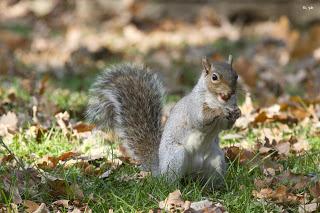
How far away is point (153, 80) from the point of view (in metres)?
3.58

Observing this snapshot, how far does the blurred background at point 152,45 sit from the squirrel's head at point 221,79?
4.66ft

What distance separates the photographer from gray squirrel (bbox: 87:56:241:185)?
9.66 feet

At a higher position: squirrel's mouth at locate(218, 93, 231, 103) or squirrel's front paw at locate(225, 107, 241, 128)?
squirrel's mouth at locate(218, 93, 231, 103)

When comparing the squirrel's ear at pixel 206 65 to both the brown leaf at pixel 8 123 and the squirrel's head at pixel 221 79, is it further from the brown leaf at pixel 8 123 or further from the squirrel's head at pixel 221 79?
the brown leaf at pixel 8 123

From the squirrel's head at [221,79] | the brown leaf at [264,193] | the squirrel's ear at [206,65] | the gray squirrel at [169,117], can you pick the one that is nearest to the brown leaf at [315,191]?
the brown leaf at [264,193]

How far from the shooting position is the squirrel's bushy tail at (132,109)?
3.45 metres

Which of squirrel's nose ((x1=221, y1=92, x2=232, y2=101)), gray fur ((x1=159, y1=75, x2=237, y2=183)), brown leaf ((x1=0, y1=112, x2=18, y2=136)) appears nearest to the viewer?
squirrel's nose ((x1=221, y1=92, x2=232, y2=101))

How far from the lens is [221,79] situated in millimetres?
2869

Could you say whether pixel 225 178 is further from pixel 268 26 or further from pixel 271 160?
pixel 268 26

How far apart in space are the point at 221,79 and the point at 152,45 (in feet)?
14.6

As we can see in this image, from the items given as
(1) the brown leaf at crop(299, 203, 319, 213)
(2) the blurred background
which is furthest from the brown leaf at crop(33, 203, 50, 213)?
(2) the blurred background

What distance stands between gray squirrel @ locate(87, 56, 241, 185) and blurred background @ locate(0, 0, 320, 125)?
28.6 inches

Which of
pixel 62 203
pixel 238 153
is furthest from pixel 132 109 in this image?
pixel 62 203

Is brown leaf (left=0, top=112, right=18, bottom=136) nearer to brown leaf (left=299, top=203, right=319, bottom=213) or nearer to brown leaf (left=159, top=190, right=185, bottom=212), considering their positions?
brown leaf (left=159, top=190, right=185, bottom=212)
